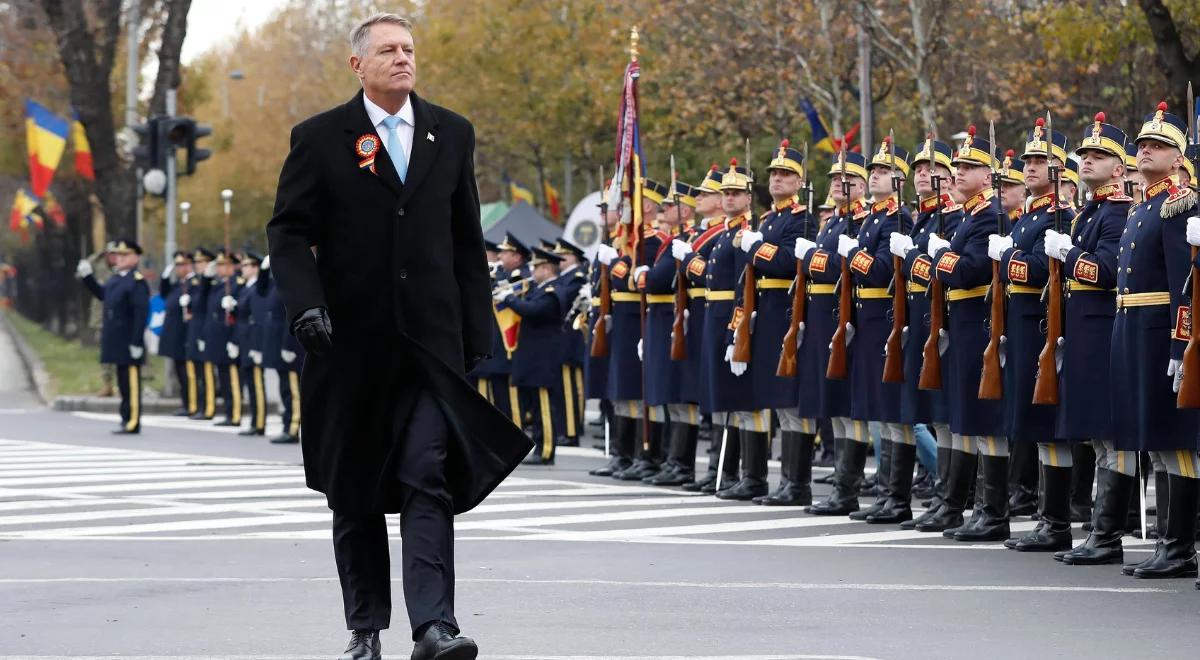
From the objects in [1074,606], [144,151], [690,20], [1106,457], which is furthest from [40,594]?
[690,20]

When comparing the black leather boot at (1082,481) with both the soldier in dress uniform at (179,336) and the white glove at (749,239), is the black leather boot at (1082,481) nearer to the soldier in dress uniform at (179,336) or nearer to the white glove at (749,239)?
Result: the white glove at (749,239)

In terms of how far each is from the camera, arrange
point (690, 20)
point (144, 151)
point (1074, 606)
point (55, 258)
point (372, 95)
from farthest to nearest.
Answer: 1. point (55, 258)
2. point (690, 20)
3. point (144, 151)
4. point (1074, 606)
5. point (372, 95)

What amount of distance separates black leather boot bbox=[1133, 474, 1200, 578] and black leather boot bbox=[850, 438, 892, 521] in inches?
116

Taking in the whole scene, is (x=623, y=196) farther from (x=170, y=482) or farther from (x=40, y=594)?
(x=40, y=594)

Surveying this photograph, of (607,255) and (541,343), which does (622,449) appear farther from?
(541,343)

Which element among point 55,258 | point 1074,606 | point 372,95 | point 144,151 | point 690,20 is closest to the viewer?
point 372,95

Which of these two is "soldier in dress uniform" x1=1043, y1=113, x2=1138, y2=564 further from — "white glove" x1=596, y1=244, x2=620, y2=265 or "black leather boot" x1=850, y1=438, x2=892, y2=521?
"white glove" x1=596, y1=244, x2=620, y2=265

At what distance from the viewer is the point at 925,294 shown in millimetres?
12422

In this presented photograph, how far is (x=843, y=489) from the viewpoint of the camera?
13.5 meters

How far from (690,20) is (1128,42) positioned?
40.8 ft

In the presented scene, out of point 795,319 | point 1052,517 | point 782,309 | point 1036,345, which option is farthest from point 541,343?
point 1052,517

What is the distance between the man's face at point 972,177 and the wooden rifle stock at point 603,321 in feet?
18.4

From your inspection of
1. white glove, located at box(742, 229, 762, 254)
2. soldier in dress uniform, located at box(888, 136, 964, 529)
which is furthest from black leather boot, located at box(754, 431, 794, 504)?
soldier in dress uniform, located at box(888, 136, 964, 529)

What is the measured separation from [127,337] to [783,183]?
9966 mm
